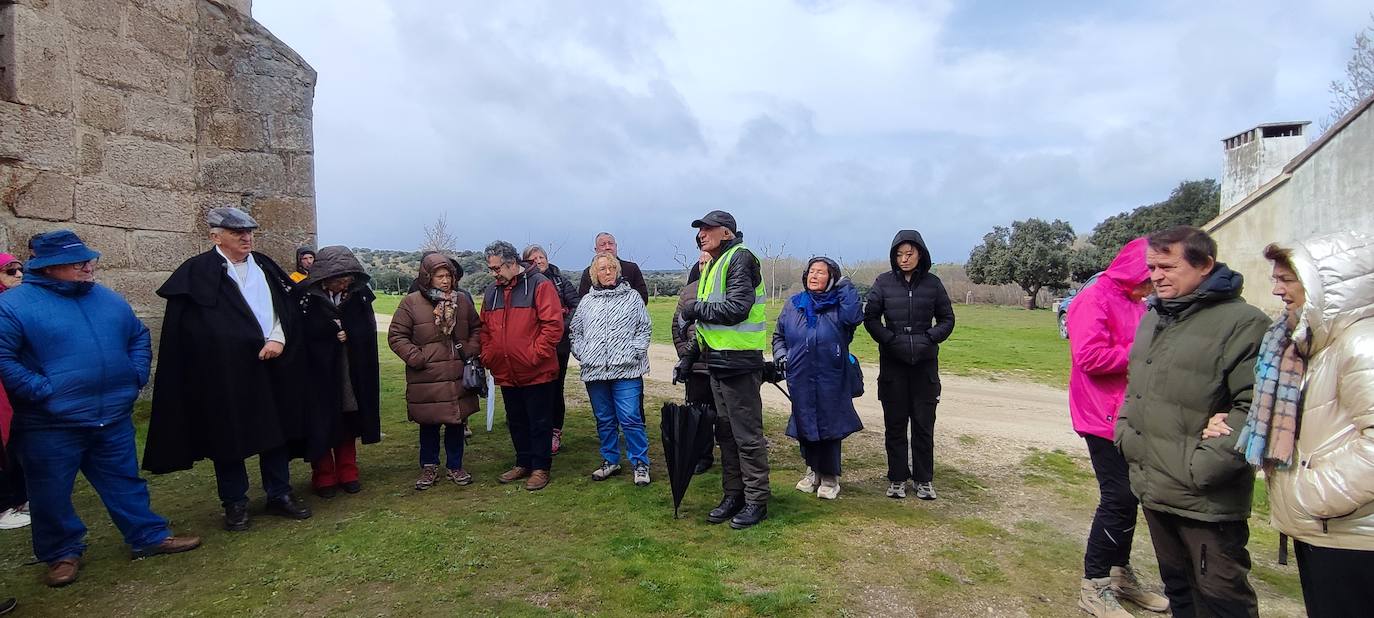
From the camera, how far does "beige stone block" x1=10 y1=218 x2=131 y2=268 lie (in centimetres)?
536

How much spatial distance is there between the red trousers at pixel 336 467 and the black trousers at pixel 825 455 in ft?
11.3

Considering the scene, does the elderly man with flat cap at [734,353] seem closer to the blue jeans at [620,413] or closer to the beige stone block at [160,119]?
the blue jeans at [620,413]

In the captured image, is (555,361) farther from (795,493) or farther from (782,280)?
(782,280)

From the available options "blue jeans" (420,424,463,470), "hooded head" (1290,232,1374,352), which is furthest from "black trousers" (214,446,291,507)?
"hooded head" (1290,232,1374,352)

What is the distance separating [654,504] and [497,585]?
153 centimetres

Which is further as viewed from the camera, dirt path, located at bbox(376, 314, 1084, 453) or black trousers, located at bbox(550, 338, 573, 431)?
dirt path, located at bbox(376, 314, 1084, 453)

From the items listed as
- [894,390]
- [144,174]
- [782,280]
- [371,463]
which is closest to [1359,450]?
[894,390]

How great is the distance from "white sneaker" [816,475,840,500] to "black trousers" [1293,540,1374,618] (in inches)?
124

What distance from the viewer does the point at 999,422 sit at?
8.55 meters

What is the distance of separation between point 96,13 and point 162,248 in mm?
1943

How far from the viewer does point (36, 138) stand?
→ 5.41 meters

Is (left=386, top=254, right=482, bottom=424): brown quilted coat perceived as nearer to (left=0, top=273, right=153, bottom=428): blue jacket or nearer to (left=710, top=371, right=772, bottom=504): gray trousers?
(left=0, top=273, right=153, bottom=428): blue jacket

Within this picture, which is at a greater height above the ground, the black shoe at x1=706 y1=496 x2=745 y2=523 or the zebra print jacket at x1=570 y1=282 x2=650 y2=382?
the zebra print jacket at x1=570 y1=282 x2=650 y2=382

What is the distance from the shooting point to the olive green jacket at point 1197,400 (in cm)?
267
